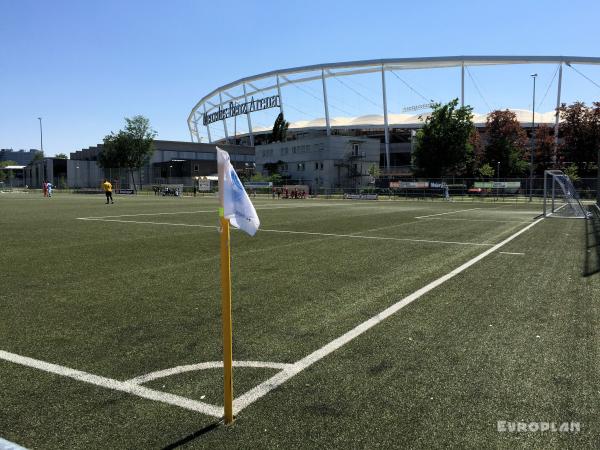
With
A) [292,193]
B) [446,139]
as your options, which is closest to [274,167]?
[292,193]

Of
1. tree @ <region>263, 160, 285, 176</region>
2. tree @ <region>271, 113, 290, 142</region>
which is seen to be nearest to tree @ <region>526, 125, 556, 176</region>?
tree @ <region>263, 160, 285, 176</region>

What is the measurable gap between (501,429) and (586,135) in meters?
69.7

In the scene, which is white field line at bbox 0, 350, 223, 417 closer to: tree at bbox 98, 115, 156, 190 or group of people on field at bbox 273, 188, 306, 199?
group of people on field at bbox 273, 188, 306, 199

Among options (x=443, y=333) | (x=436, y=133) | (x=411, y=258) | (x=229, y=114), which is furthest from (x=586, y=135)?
(x=229, y=114)

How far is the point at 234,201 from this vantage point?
3.13 meters

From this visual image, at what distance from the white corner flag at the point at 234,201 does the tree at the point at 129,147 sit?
88.9m

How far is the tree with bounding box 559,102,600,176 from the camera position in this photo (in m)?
60.7

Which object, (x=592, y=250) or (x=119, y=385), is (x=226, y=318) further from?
(x=592, y=250)

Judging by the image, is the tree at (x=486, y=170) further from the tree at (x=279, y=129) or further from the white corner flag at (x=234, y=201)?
the white corner flag at (x=234, y=201)

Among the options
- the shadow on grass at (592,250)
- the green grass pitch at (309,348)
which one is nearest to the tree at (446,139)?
the shadow on grass at (592,250)

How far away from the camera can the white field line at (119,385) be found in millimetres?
3318

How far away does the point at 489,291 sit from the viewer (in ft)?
Result: 22.7

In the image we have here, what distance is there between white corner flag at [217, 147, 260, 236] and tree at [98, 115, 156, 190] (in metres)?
88.9

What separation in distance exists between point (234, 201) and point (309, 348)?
201cm
